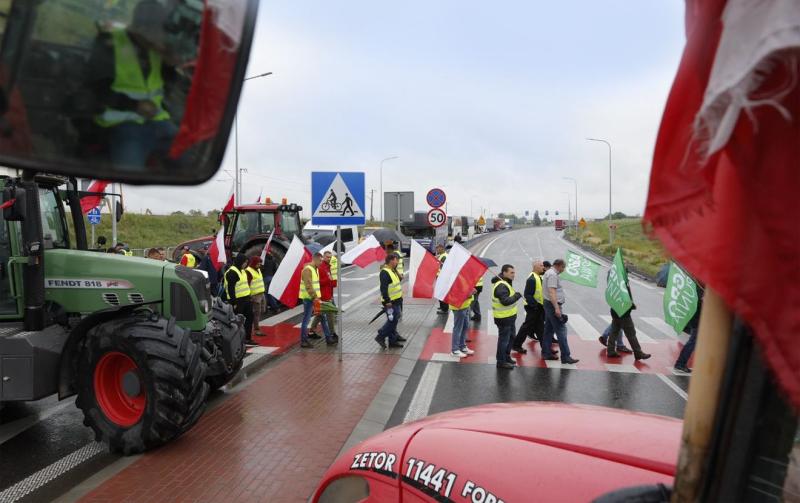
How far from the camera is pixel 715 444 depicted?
1091 mm

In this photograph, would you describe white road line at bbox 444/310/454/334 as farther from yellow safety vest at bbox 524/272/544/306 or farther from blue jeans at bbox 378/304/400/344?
yellow safety vest at bbox 524/272/544/306

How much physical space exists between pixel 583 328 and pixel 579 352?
2658mm

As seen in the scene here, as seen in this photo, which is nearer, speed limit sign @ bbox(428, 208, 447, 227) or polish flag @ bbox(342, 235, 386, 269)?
polish flag @ bbox(342, 235, 386, 269)

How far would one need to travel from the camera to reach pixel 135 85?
1.12 metres

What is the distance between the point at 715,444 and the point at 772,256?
1.36ft

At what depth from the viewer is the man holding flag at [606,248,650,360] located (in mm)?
9672

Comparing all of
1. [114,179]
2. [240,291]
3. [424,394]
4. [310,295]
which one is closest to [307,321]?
[310,295]

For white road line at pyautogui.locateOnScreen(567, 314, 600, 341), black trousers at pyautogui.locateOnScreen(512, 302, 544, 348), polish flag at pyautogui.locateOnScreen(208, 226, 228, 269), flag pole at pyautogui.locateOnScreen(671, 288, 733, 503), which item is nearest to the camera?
flag pole at pyautogui.locateOnScreen(671, 288, 733, 503)

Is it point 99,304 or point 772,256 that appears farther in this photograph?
point 99,304

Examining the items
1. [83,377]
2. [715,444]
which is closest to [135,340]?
[83,377]

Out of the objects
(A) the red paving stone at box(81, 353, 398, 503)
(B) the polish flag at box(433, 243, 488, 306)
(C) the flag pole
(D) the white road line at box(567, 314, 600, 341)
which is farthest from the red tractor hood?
(D) the white road line at box(567, 314, 600, 341)

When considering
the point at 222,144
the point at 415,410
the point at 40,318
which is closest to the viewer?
the point at 222,144

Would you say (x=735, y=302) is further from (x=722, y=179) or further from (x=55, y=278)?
(x=55, y=278)

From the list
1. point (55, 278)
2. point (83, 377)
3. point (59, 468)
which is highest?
point (55, 278)
